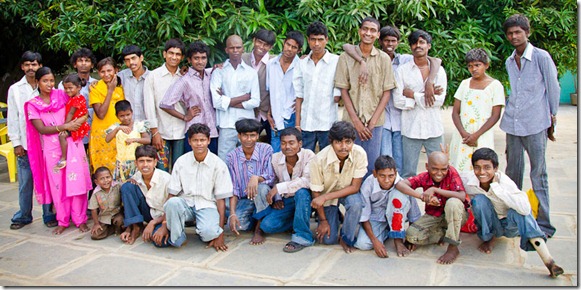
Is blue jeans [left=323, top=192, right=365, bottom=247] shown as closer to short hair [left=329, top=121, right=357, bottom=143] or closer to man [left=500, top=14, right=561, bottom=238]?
short hair [left=329, top=121, right=357, bottom=143]

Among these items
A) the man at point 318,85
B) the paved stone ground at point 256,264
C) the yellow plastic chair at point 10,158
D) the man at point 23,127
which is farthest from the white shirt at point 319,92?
the yellow plastic chair at point 10,158

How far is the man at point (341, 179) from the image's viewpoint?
3779 mm

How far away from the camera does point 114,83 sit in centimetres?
450

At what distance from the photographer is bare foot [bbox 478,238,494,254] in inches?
144

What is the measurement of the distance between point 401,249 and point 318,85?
5.06 ft

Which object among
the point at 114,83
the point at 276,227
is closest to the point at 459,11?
the point at 276,227

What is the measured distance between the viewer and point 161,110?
459 cm

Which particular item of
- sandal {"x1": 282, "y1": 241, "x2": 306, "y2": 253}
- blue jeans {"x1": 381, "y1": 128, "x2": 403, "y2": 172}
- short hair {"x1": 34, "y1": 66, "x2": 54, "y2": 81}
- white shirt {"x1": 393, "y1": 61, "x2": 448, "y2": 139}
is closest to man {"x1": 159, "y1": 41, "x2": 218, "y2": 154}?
short hair {"x1": 34, "y1": 66, "x2": 54, "y2": 81}

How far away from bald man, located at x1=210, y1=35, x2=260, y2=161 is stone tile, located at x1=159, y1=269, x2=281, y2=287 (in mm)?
1428

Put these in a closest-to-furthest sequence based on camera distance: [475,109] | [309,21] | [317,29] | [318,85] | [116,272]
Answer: [116,272], [475,109], [317,29], [318,85], [309,21]

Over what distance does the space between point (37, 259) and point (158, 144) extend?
1329 mm

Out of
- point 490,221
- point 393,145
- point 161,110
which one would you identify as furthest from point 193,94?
point 490,221

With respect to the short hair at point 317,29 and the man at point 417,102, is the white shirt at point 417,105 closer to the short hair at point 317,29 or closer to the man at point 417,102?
the man at point 417,102

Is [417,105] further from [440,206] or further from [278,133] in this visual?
[278,133]
